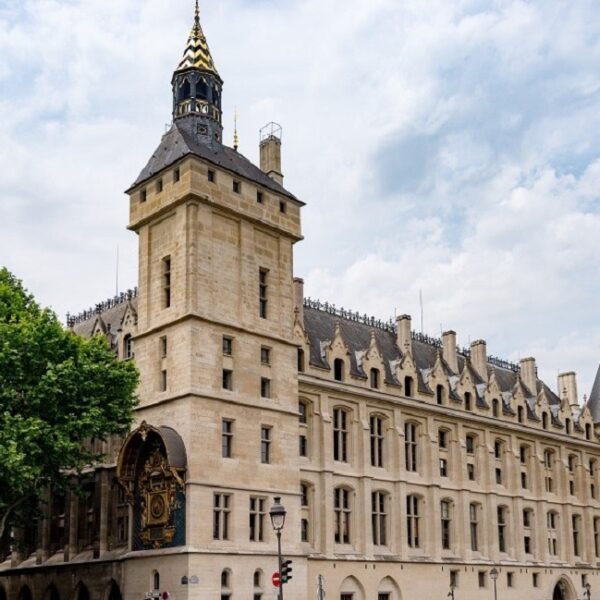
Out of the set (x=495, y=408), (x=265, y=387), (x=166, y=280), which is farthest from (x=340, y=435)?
(x=495, y=408)

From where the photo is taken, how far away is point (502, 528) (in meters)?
73.6

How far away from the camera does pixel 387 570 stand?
6216cm

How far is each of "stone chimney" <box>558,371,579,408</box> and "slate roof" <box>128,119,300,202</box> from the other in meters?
40.2

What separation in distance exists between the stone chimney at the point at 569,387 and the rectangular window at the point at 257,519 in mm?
44072

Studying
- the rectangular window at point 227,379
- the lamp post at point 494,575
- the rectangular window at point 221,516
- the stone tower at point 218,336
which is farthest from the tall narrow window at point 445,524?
the rectangular window at point 227,379

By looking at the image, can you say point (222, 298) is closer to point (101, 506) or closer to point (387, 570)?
point (101, 506)

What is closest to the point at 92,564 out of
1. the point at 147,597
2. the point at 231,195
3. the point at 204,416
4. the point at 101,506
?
the point at 101,506

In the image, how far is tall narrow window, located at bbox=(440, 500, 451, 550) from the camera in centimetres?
6800

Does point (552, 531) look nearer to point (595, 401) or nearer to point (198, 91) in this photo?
point (595, 401)

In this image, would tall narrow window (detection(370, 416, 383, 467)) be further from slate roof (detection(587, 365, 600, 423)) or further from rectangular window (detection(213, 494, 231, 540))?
slate roof (detection(587, 365, 600, 423))

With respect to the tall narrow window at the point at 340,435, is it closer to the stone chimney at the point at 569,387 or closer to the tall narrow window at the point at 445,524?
the tall narrow window at the point at 445,524

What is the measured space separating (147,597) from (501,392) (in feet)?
126

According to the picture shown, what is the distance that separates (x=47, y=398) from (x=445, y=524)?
32505mm

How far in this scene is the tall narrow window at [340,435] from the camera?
62.4 meters
